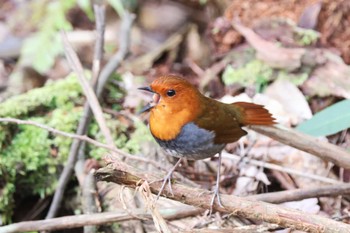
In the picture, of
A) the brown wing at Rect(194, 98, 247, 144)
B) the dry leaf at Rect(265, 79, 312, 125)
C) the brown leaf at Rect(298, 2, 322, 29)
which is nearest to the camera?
the brown wing at Rect(194, 98, 247, 144)

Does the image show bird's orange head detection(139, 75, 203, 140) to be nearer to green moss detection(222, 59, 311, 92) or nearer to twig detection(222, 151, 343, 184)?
twig detection(222, 151, 343, 184)

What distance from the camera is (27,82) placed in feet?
14.1

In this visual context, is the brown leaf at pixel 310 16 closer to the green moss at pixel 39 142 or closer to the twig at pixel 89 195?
the green moss at pixel 39 142

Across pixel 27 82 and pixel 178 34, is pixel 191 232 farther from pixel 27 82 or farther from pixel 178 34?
pixel 178 34

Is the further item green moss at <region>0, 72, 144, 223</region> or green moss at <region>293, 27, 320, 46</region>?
green moss at <region>293, 27, 320, 46</region>

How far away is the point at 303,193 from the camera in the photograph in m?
2.66

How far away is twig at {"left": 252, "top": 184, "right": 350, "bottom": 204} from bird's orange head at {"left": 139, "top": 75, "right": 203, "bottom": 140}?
0.56m

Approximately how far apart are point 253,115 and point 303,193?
437 mm

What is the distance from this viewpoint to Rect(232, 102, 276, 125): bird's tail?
8.87ft

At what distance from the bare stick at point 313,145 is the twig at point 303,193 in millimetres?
112

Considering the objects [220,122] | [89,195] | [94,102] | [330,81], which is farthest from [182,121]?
[330,81]

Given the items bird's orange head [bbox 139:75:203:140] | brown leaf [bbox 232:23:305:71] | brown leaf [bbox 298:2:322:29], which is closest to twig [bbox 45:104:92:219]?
bird's orange head [bbox 139:75:203:140]

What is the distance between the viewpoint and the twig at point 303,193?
262 cm

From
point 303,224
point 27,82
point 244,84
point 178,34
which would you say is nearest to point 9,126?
point 27,82
